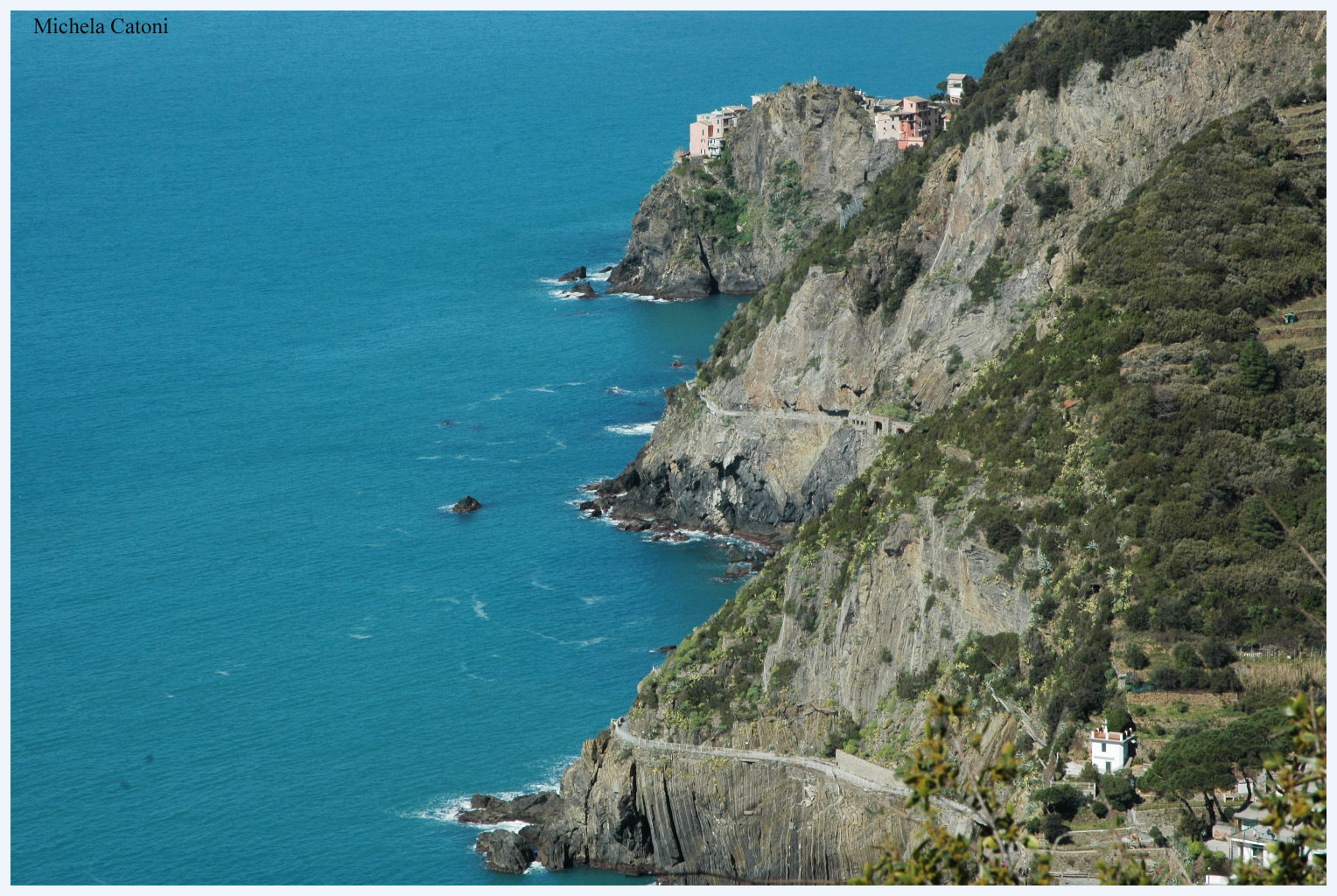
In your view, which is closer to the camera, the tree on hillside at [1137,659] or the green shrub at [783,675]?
the tree on hillside at [1137,659]

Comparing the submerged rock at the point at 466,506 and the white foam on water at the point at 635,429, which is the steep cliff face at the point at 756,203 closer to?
the white foam on water at the point at 635,429

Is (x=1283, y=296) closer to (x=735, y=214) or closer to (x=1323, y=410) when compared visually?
(x=1323, y=410)

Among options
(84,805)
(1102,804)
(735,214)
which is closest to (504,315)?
(735,214)

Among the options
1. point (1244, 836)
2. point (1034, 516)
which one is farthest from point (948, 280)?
point (1244, 836)

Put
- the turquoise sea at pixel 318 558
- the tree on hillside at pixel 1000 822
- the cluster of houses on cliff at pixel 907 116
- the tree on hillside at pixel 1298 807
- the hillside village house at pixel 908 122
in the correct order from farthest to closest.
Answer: the hillside village house at pixel 908 122
the cluster of houses on cliff at pixel 907 116
the turquoise sea at pixel 318 558
the tree on hillside at pixel 1000 822
the tree on hillside at pixel 1298 807

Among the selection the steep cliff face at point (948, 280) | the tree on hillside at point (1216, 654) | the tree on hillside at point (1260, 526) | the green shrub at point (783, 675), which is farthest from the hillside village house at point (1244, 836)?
the steep cliff face at point (948, 280)

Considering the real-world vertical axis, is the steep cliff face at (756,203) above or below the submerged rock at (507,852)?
above

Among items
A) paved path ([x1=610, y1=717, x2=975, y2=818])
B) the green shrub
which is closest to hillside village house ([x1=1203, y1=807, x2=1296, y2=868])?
paved path ([x1=610, y1=717, x2=975, y2=818])
